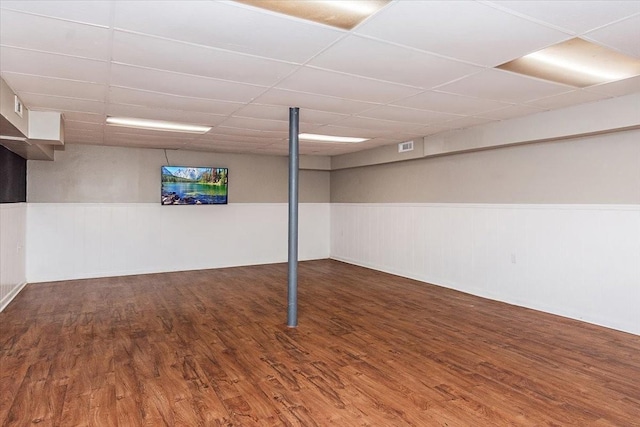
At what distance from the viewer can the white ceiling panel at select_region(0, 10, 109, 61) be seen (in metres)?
2.42

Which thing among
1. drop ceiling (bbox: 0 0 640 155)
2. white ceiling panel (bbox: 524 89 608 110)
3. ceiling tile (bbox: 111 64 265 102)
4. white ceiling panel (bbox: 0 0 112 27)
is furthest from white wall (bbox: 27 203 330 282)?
white ceiling panel (bbox: 524 89 608 110)

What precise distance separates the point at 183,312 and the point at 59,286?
312 centimetres

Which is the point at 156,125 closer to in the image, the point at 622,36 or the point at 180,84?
the point at 180,84

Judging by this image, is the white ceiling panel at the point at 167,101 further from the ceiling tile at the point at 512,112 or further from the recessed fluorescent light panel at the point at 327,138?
the ceiling tile at the point at 512,112

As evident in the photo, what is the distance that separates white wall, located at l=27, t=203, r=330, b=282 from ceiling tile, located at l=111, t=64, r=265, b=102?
4.63 metres

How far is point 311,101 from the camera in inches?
171

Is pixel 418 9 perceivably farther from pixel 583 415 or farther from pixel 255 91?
pixel 583 415

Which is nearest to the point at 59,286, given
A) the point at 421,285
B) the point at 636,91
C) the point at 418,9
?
the point at 421,285

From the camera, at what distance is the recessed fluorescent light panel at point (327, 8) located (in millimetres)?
2268

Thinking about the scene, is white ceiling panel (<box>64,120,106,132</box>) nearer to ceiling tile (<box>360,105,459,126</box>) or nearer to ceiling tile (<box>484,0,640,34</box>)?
ceiling tile (<box>360,105,459,126</box>)

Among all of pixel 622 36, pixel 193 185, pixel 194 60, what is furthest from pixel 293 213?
pixel 193 185

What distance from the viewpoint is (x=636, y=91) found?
3.99 m

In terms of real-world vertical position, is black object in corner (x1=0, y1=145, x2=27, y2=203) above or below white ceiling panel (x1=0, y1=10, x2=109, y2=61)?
below

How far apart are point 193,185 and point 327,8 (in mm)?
6482
